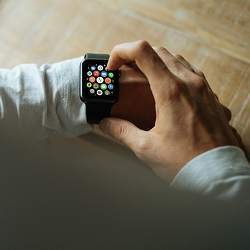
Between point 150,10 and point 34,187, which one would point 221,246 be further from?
point 150,10

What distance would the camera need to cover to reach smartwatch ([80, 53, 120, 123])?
0.68 m

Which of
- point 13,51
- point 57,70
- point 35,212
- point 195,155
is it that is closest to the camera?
point 35,212

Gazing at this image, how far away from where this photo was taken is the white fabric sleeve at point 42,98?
653 millimetres

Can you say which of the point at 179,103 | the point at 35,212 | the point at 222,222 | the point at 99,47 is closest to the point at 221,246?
the point at 222,222

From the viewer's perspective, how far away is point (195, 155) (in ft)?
1.93

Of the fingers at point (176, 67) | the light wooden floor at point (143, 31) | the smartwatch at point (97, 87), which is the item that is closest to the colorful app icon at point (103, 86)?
the smartwatch at point (97, 87)

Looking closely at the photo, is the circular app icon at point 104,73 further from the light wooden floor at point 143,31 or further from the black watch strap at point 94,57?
the light wooden floor at point 143,31

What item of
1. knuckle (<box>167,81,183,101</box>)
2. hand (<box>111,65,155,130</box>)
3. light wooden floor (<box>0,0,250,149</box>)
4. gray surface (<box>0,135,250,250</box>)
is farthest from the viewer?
light wooden floor (<box>0,0,250,149</box>)

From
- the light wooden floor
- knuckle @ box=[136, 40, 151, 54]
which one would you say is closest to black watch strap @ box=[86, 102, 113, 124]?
knuckle @ box=[136, 40, 151, 54]

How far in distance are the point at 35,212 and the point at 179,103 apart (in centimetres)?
33

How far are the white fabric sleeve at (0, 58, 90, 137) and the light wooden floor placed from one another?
0.73 feet

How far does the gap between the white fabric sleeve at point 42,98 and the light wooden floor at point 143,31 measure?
0.22 meters

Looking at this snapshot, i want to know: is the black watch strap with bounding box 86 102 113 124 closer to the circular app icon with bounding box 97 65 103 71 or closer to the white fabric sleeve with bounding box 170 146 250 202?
the circular app icon with bounding box 97 65 103 71

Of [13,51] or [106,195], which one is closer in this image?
[106,195]
